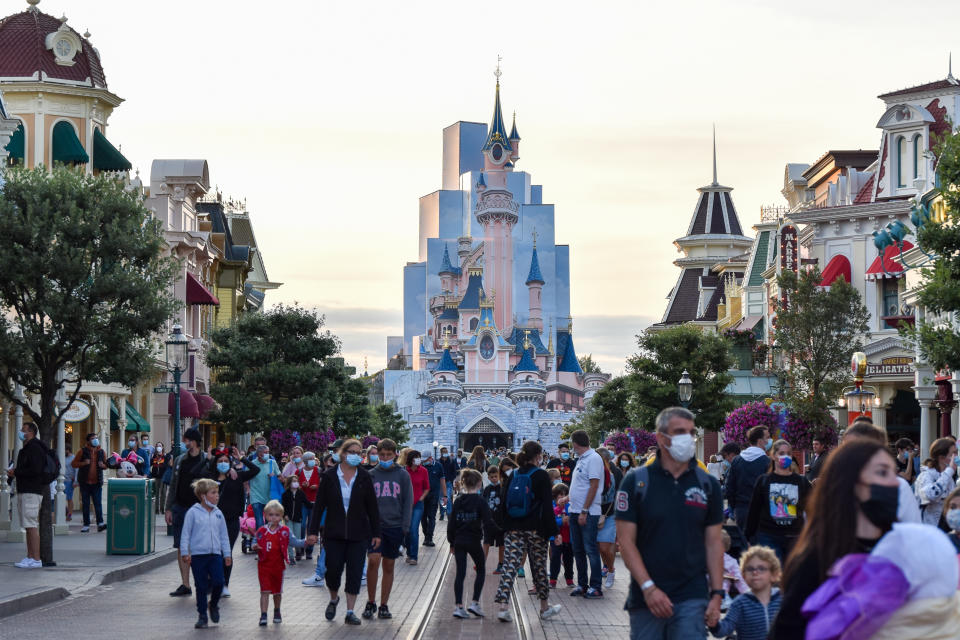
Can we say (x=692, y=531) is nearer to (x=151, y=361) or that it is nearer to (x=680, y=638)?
(x=680, y=638)

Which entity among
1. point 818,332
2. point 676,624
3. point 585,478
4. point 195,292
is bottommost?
point 676,624

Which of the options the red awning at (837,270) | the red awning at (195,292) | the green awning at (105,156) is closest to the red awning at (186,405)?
the red awning at (195,292)

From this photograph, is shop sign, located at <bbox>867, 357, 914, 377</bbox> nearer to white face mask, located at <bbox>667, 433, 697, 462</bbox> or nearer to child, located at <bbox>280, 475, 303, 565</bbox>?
child, located at <bbox>280, 475, 303, 565</bbox>

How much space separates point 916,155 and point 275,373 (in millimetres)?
21439

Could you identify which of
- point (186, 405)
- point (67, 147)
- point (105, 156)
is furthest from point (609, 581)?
point (186, 405)

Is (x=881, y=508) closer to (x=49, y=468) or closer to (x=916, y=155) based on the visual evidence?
(x=49, y=468)

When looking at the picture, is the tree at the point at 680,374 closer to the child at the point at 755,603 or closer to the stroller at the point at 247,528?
the stroller at the point at 247,528

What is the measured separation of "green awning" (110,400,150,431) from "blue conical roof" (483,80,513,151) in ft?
396

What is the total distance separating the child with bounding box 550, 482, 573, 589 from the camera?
57.8 feet

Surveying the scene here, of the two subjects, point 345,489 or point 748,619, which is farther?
point 345,489

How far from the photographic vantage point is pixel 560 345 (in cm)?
16112

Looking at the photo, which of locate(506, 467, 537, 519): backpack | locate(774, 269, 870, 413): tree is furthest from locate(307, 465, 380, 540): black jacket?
locate(774, 269, 870, 413): tree

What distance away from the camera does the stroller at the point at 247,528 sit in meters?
15.9

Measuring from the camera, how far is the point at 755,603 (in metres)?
7.85
